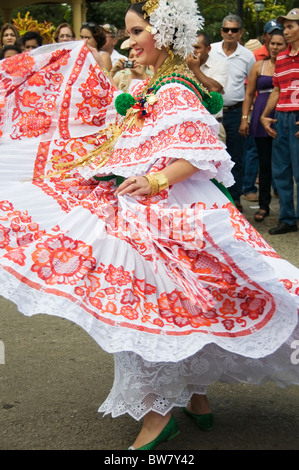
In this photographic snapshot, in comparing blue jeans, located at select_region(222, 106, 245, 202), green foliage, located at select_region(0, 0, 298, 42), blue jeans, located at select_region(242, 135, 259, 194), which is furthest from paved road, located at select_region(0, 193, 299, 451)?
green foliage, located at select_region(0, 0, 298, 42)

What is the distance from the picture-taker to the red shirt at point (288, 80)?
680 cm

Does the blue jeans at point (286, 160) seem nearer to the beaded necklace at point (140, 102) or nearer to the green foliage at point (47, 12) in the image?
the beaded necklace at point (140, 102)

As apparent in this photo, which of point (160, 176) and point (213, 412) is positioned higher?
point (160, 176)

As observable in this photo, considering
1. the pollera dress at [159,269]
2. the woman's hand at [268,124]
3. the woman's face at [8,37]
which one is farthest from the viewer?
the woman's face at [8,37]

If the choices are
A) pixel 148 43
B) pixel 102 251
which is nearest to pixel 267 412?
pixel 102 251

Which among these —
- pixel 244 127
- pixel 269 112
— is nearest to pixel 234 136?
pixel 244 127

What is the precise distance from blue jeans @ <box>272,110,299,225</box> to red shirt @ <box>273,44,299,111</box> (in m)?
0.09

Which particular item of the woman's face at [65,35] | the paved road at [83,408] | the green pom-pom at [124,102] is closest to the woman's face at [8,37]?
the woman's face at [65,35]

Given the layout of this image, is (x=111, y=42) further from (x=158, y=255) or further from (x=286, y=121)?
(x=158, y=255)

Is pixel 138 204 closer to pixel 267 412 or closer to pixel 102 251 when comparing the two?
pixel 102 251

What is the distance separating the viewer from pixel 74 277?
269cm

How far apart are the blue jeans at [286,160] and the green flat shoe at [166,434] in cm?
439

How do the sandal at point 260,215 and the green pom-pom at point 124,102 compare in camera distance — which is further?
the sandal at point 260,215

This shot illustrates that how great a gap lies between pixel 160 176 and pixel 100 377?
142 centimetres
